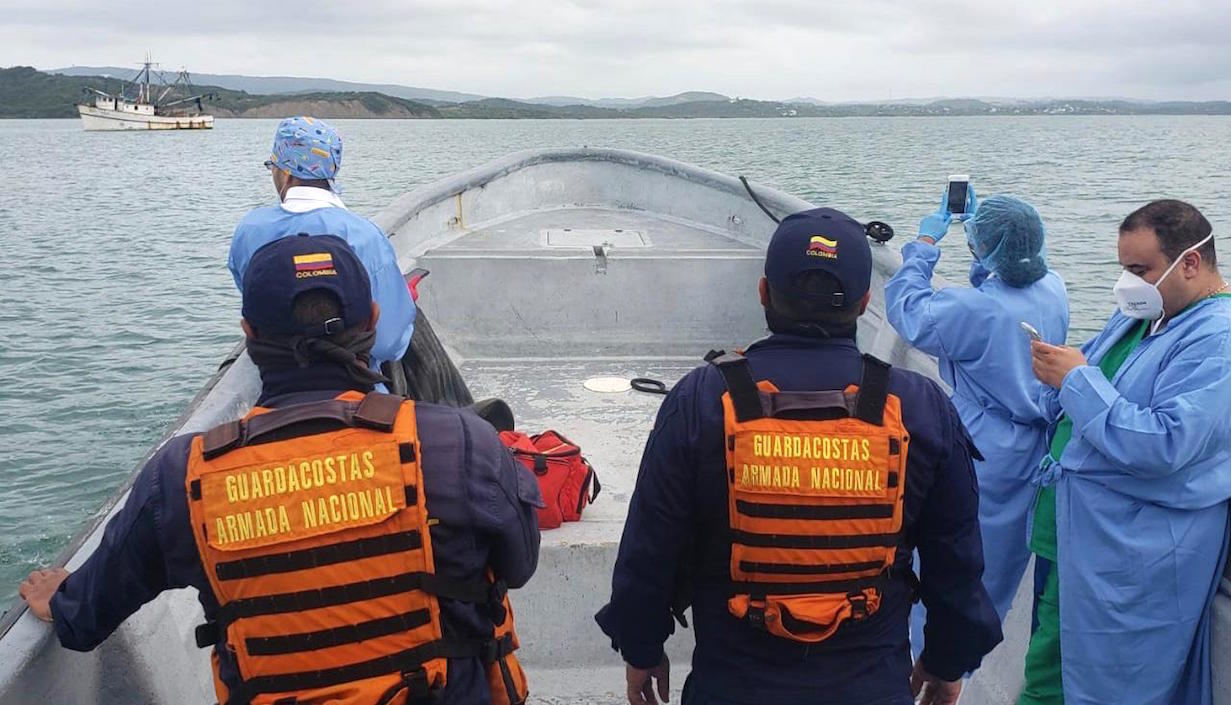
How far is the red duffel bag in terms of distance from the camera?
343cm

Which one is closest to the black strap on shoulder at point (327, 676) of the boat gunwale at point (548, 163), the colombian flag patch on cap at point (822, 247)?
the colombian flag patch on cap at point (822, 247)

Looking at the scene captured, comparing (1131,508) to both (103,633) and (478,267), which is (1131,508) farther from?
(478,267)

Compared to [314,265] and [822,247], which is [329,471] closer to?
[314,265]

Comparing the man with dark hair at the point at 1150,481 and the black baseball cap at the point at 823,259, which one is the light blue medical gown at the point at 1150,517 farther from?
the black baseball cap at the point at 823,259

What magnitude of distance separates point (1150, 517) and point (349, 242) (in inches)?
96.7

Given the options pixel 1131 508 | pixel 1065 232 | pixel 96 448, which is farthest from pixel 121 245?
pixel 1131 508

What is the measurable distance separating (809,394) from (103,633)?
1.44 m

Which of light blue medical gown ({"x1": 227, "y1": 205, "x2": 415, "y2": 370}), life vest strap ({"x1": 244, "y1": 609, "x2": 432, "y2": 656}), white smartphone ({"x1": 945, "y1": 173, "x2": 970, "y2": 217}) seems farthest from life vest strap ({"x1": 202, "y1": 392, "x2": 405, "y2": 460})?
white smartphone ({"x1": 945, "y1": 173, "x2": 970, "y2": 217})

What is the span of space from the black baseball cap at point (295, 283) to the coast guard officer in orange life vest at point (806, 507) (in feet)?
2.16

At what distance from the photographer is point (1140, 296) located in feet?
7.82

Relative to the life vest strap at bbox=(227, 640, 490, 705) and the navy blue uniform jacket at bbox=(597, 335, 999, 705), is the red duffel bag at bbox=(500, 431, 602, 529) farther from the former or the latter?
the life vest strap at bbox=(227, 640, 490, 705)

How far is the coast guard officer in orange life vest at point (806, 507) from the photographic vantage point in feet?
5.88

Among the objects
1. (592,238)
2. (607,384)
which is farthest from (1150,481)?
(592,238)

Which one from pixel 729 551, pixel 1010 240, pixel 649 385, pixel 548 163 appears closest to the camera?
pixel 729 551
